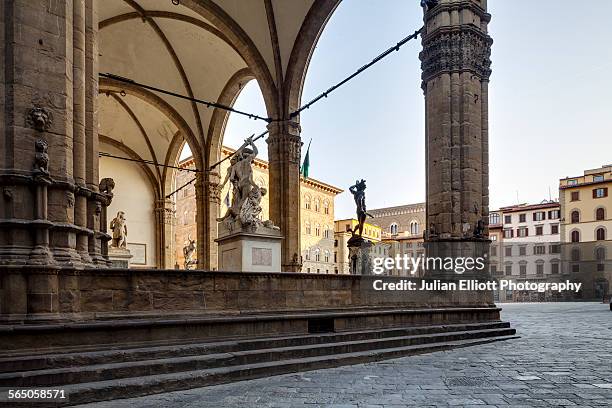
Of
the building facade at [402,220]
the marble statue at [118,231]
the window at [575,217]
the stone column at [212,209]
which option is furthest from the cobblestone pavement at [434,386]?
the building facade at [402,220]

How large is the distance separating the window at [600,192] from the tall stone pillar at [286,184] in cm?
4828

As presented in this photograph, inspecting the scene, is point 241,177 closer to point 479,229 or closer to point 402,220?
point 479,229

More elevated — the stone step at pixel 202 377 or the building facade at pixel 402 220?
the building facade at pixel 402 220

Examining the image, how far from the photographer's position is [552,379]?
626 centimetres

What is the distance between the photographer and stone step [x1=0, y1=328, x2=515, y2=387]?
5.13 metres

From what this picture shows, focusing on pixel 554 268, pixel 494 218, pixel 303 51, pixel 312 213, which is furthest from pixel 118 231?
pixel 494 218

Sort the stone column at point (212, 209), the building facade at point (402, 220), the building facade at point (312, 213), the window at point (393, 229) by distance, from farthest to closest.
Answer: the window at point (393, 229), the building facade at point (402, 220), the building facade at point (312, 213), the stone column at point (212, 209)

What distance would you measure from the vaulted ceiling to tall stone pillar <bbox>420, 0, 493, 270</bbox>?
6.17 meters

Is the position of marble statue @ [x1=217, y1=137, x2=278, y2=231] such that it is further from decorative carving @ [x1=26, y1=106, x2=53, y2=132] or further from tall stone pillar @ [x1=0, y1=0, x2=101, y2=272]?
decorative carving @ [x1=26, y1=106, x2=53, y2=132]

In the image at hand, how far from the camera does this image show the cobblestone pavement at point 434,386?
5.12 m

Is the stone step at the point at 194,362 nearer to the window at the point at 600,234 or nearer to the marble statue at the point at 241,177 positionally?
the marble statue at the point at 241,177

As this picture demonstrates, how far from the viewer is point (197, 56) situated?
21.0 metres

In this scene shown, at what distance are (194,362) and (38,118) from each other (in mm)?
3635

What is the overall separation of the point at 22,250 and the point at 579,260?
2398 inches
